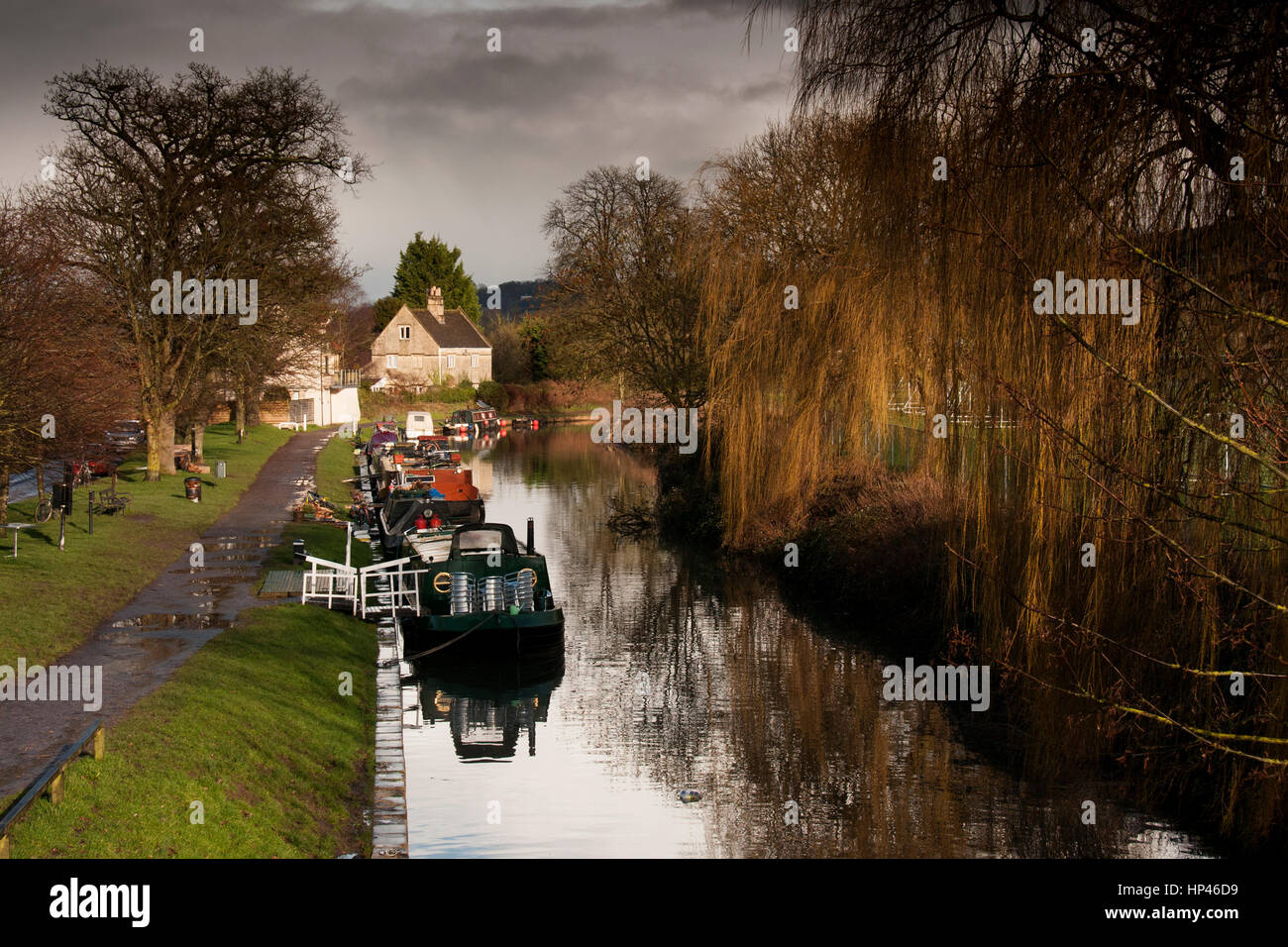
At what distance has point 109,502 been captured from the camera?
31641 millimetres

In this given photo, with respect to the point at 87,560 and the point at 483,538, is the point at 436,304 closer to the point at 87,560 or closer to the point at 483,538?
the point at 483,538

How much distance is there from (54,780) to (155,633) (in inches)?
353

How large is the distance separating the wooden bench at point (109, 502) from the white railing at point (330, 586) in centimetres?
865

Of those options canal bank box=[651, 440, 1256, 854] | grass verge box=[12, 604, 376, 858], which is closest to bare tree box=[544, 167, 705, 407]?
canal bank box=[651, 440, 1256, 854]

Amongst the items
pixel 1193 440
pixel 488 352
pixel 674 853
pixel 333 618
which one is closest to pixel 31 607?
pixel 333 618

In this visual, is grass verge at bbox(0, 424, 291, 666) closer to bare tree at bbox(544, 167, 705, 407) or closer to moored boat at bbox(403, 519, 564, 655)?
moored boat at bbox(403, 519, 564, 655)

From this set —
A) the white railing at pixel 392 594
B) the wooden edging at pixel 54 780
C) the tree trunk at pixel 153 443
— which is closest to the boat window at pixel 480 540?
the white railing at pixel 392 594

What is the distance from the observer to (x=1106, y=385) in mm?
11414

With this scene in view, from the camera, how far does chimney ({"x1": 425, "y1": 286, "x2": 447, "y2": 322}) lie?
118 meters

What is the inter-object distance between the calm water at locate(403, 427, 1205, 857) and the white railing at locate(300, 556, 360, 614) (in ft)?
9.22

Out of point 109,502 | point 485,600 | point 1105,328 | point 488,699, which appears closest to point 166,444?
point 109,502

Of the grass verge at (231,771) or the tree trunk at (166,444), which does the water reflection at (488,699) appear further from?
the tree trunk at (166,444)

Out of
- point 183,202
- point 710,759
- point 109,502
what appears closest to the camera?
point 710,759
